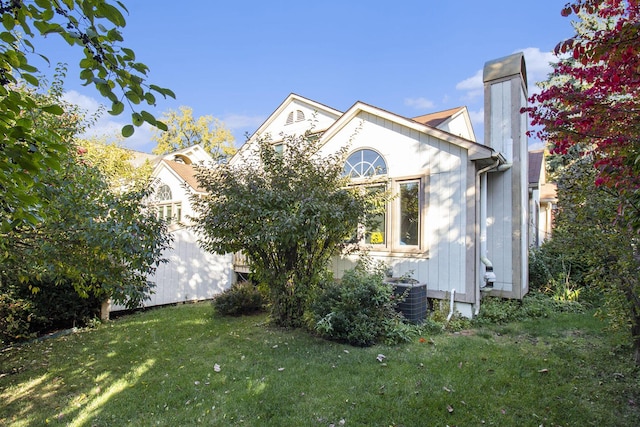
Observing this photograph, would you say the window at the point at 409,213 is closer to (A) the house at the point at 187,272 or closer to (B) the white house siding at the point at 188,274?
(A) the house at the point at 187,272

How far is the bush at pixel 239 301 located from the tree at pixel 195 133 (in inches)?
989

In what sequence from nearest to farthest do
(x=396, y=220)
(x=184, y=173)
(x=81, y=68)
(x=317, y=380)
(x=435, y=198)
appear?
(x=81, y=68), (x=317, y=380), (x=435, y=198), (x=396, y=220), (x=184, y=173)

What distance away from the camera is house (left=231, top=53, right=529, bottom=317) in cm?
724

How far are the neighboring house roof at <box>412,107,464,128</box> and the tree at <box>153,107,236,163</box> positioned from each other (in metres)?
22.7

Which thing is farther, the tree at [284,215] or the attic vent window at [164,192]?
the attic vent window at [164,192]

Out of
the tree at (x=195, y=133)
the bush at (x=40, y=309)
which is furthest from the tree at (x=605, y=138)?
the tree at (x=195, y=133)

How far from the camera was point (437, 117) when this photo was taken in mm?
11555

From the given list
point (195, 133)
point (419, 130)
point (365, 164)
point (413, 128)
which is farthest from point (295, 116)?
point (195, 133)

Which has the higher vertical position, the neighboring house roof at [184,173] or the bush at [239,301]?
the neighboring house roof at [184,173]

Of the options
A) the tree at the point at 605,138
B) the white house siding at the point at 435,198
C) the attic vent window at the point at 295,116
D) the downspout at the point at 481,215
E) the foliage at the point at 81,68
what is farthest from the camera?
the attic vent window at the point at 295,116

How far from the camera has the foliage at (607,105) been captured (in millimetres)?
2311

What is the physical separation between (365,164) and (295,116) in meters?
6.07

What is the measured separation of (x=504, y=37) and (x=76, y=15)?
935 centimetres

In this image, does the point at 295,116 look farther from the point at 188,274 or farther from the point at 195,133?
the point at 195,133
